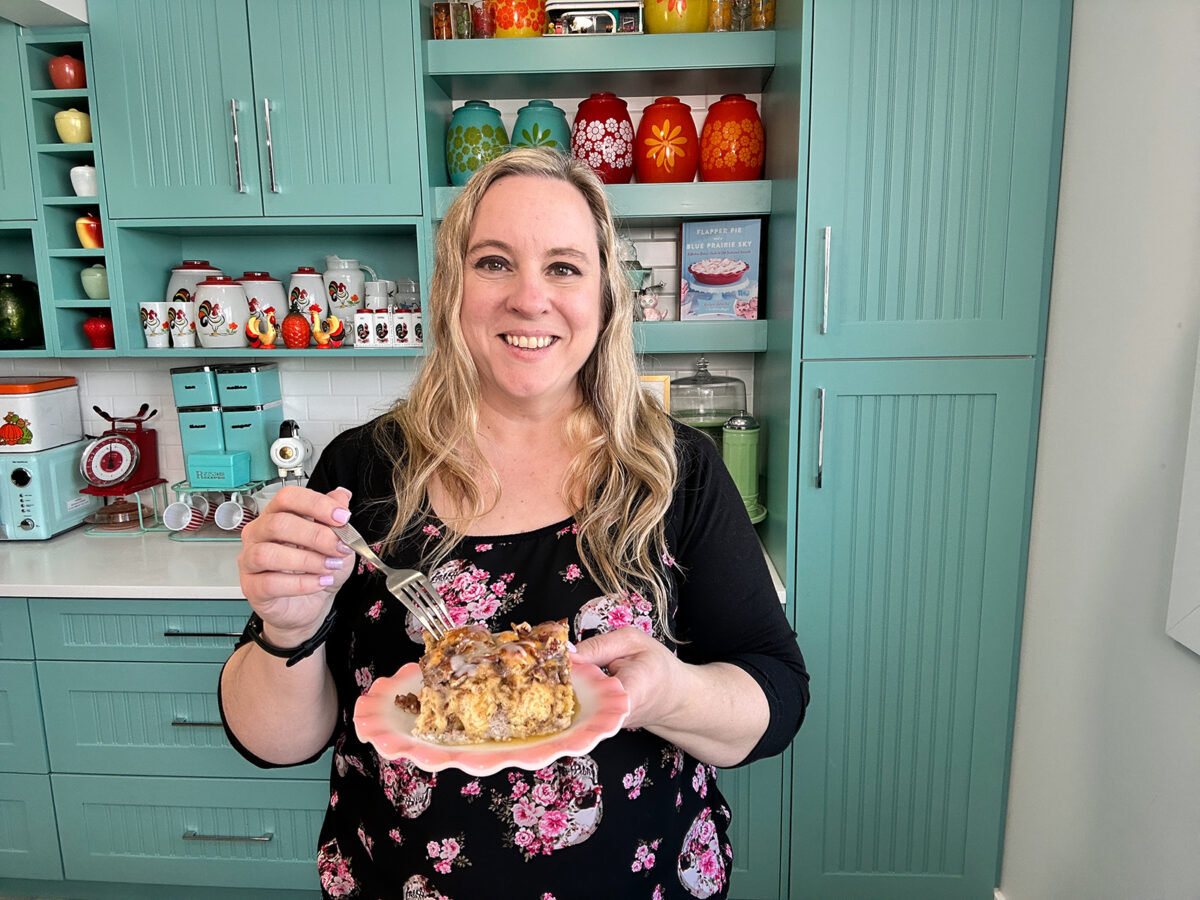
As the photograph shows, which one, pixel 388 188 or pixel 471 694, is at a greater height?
pixel 388 188

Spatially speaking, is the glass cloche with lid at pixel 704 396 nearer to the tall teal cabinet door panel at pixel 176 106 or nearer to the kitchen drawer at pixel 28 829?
the tall teal cabinet door panel at pixel 176 106

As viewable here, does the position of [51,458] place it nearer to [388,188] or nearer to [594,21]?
[388,188]

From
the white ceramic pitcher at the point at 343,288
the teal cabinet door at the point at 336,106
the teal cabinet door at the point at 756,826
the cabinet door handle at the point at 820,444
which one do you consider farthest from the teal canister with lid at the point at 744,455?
the white ceramic pitcher at the point at 343,288

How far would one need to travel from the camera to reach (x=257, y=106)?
7.00 feet

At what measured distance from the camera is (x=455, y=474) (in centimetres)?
119

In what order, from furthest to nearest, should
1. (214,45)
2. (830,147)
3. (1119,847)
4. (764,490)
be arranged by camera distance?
(764,490) → (214,45) → (830,147) → (1119,847)

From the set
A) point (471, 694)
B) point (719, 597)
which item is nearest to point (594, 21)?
point (719, 597)

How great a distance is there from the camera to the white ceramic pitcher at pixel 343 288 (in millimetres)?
2400

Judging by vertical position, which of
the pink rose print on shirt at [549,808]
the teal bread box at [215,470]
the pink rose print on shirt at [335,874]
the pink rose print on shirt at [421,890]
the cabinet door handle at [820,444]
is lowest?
the pink rose print on shirt at [335,874]

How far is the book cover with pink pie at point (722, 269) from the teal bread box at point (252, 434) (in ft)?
4.29

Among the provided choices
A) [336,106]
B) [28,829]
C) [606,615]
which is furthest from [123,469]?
[606,615]

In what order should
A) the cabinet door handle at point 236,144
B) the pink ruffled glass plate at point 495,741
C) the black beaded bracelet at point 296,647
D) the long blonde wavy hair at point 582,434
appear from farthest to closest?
1. the cabinet door handle at point 236,144
2. the long blonde wavy hair at point 582,434
3. the black beaded bracelet at point 296,647
4. the pink ruffled glass plate at point 495,741

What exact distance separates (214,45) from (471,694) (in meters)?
2.03

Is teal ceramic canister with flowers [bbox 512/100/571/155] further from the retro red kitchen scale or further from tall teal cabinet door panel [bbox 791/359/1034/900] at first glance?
the retro red kitchen scale
